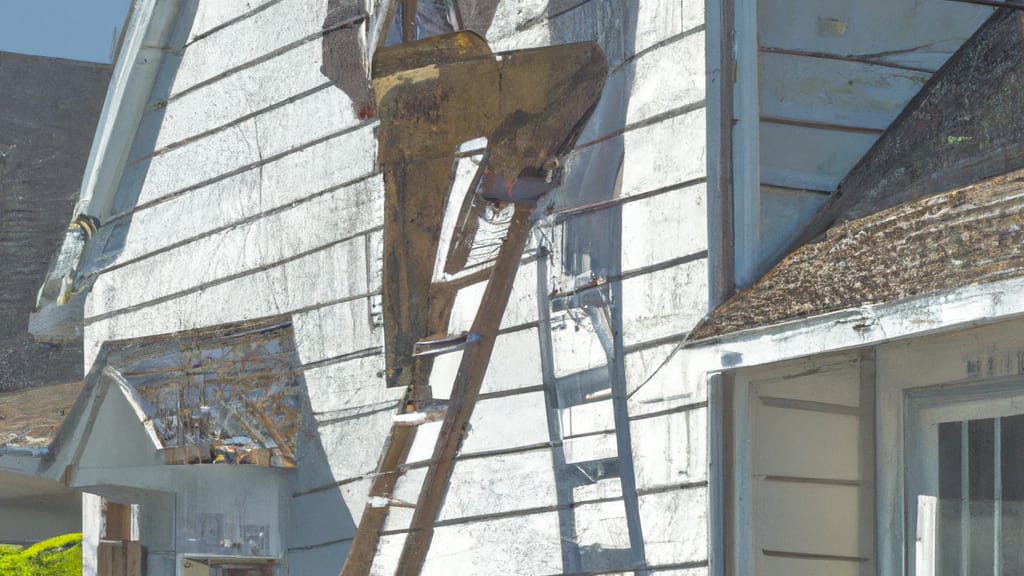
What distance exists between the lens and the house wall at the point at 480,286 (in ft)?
16.6

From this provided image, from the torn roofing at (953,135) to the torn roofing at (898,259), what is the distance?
221 millimetres

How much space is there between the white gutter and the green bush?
7.34 metres

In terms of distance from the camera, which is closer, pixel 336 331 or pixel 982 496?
pixel 982 496

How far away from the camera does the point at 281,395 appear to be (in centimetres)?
704

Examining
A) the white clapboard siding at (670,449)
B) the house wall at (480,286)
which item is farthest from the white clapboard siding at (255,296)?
the white clapboard siding at (670,449)

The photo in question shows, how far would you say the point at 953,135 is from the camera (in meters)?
5.04

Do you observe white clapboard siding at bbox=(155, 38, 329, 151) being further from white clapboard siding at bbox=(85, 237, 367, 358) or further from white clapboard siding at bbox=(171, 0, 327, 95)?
white clapboard siding at bbox=(85, 237, 367, 358)

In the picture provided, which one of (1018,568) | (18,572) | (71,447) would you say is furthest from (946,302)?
(18,572)

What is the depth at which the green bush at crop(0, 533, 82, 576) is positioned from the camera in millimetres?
10758

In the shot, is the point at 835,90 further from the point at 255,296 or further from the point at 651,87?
the point at 255,296

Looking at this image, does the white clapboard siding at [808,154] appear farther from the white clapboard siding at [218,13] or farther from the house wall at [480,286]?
the white clapboard siding at [218,13]

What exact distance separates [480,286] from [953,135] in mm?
1949

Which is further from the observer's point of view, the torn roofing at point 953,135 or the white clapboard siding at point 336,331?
the white clapboard siding at point 336,331

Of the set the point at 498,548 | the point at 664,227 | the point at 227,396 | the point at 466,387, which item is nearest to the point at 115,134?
the point at 227,396
